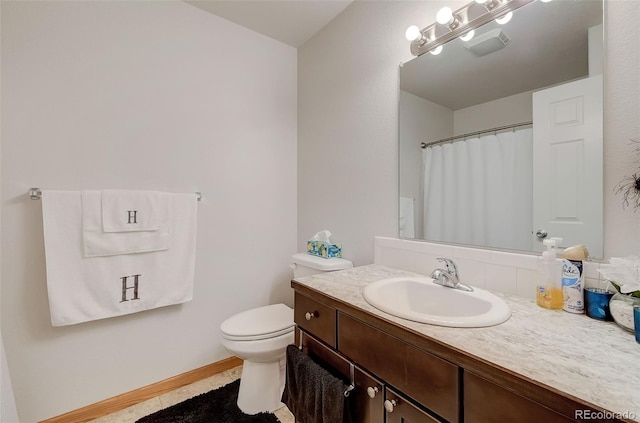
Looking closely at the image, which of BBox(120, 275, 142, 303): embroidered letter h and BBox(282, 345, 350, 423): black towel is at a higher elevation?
BBox(120, 275, 142, 303): embroidered letter h

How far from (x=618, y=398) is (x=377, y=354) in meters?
0.49

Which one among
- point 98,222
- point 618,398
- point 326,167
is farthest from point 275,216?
point 618,398

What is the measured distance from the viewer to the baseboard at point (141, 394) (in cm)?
145

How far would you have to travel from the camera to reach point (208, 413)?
1.50m

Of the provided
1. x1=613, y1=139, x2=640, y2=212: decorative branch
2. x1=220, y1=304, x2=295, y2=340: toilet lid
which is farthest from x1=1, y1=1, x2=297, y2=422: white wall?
x1=613, y1=139, x2=640, y2=212: decorative branch

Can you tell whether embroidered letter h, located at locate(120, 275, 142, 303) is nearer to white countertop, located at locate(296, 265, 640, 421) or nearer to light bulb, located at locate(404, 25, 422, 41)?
white countertop, located at locate(296, 265, 640, 421)

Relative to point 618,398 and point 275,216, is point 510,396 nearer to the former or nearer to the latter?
point 618,398

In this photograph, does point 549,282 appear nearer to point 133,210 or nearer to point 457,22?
point 457,22

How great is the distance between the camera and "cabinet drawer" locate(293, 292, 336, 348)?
99cm

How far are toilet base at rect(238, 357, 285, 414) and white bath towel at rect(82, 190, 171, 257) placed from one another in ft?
2.86

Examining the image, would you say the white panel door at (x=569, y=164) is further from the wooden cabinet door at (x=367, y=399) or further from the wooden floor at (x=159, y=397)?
the wooden floor at (x=159, y=397)

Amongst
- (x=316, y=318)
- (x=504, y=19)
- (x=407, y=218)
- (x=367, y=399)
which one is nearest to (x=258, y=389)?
(x=316, y=318)

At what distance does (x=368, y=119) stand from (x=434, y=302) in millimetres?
1064

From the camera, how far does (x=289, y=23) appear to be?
1.92 m
